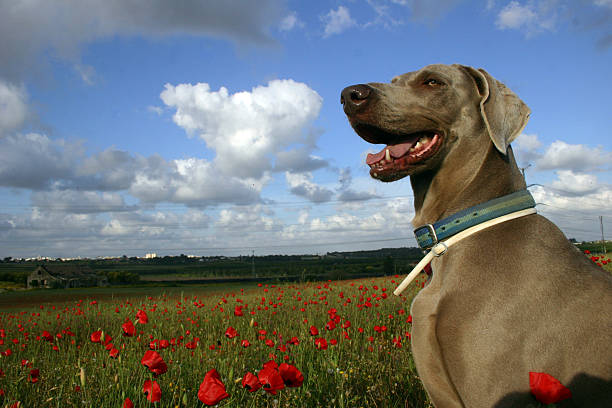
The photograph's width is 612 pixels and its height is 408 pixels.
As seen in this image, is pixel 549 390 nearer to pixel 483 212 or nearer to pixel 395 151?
pixel 483 212

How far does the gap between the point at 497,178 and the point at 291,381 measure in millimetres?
1634

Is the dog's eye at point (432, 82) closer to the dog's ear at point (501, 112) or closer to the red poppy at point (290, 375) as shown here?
the dog's ear at point (501, 112)

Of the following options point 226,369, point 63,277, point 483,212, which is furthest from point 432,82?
point 63,277

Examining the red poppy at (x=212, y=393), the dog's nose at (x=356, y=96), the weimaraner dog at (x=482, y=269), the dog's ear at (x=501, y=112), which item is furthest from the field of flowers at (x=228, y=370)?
the dog's ear at (x=501, y=112)

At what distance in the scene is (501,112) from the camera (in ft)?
7.80

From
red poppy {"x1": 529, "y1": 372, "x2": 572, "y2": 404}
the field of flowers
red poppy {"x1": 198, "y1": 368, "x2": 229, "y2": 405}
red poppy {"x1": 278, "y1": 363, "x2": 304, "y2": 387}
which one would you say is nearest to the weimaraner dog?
red poppy {"x1": 529, "y1": 372, "x2": 572, "y2": 404}

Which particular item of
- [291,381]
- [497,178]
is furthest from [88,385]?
[497,178]

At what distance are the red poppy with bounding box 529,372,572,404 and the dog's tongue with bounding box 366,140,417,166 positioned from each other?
4.82ft

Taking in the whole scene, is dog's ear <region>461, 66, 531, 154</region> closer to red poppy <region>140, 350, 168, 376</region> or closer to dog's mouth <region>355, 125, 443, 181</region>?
dog's mouth <region>355, 125, 443, 181</region>

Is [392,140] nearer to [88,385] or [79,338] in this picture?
[88,385]

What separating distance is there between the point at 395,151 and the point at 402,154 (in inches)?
2.0

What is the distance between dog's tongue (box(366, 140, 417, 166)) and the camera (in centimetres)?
252

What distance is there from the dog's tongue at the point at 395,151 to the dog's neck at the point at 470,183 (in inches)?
8.1

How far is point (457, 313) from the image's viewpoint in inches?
74.2
